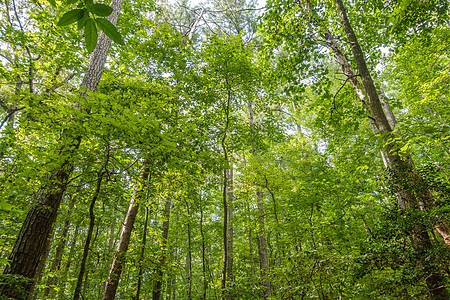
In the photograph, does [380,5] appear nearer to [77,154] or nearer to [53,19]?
[77,154]

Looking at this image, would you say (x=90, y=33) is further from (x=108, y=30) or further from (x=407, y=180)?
(x=407, y=180)

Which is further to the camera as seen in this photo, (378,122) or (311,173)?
(311,173)

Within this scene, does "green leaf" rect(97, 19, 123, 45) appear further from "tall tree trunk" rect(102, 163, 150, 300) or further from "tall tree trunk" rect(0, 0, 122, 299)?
"tall tree trunk" rect(102, 163, 150, 300)

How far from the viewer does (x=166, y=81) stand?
6.14 meters

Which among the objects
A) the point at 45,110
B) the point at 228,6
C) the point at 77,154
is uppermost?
the point at 228,6

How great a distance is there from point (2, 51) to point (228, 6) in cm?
1154

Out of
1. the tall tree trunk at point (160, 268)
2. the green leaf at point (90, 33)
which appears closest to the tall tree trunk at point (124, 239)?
the tall tree trunk at point (160, 268)

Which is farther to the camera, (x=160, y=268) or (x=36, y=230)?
(x=160, y=268)

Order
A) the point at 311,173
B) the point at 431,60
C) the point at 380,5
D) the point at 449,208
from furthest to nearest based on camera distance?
the point at 311,173
the point at 431,60
the point at 380,5
the point at 449,208

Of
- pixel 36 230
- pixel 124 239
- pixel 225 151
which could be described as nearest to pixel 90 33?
pixel 36 230

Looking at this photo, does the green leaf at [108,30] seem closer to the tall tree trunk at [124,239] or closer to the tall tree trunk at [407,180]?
the tall tree trunk at [407,180]

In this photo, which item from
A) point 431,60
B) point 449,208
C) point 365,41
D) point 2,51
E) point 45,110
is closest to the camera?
point 449,208

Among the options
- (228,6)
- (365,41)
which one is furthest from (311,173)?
(228,6)

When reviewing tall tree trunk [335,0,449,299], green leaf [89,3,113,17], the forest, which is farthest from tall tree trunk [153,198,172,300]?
green leaf [89,3,113,17]
